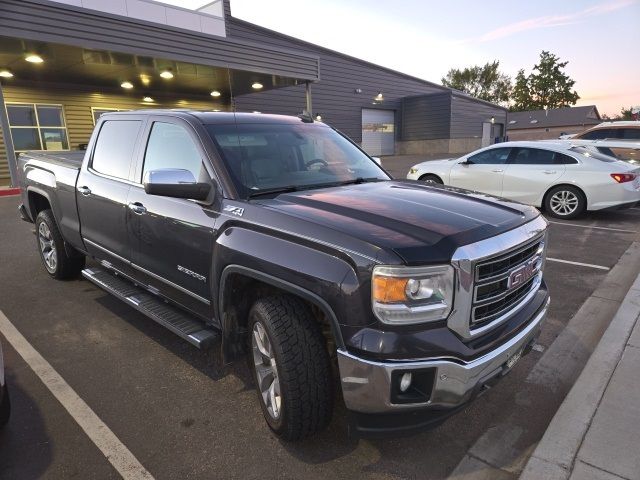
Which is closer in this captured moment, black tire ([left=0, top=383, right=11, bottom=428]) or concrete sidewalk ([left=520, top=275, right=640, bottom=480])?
concrete sidewalk ([left=520, top=275, right=640, bottom=480])

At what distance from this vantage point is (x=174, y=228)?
3.14m

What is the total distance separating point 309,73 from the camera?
16.6 meters

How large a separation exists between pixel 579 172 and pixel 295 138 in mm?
7398

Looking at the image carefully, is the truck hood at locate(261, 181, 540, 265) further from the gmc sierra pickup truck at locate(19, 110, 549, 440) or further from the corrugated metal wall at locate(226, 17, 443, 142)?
the corrugated metal wall at locate(226, 17, 443, 142)

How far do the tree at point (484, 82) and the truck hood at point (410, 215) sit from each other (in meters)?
90.2

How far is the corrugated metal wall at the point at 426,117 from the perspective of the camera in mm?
32719

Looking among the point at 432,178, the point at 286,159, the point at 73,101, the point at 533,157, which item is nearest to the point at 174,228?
the point at 286,159

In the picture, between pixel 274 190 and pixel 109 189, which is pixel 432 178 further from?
pixel 274 190

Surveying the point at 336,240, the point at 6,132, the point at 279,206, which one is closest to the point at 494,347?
the point at 336,240

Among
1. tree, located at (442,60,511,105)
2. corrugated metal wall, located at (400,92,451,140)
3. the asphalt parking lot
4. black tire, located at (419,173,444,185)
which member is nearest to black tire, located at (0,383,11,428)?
the asphalt parking lot

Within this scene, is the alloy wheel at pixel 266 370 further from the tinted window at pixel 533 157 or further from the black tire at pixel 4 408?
the tinted window at pixel 533 157

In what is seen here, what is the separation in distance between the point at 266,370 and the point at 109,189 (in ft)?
7.87

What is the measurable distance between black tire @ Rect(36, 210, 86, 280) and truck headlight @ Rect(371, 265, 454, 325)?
14.9 feet

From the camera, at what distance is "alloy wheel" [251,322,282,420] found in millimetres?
2535
